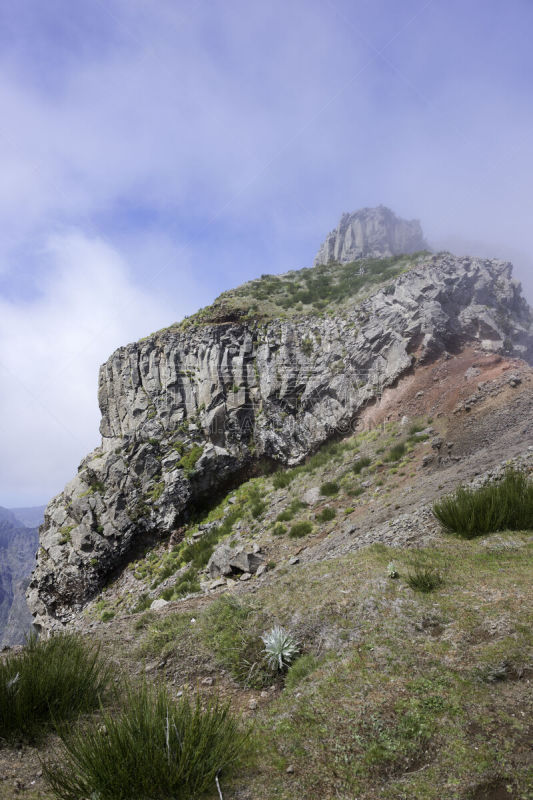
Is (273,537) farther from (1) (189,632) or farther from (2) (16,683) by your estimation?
(2) (16,683)

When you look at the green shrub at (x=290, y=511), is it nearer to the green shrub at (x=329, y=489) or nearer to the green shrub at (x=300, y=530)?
the green shrub at (x=329, y=489)

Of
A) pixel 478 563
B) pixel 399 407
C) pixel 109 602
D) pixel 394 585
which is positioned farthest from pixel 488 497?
pixel 109 602

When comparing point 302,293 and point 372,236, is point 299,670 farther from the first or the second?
point 372,236

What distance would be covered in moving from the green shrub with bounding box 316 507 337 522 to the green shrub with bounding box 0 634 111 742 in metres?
9.88

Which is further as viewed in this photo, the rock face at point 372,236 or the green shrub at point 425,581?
the rock face at point 372,236

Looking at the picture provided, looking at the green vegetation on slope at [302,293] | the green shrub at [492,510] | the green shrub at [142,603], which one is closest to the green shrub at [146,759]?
the green shrub at [492,510]

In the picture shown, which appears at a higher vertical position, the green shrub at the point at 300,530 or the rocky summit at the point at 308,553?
the rocky summit at the point at 308,553

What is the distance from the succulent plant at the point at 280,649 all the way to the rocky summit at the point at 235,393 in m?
16.8

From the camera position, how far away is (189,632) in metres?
7.57

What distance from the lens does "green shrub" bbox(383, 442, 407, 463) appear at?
52.2ft

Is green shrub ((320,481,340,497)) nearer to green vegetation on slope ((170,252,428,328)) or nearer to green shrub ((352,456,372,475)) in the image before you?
green shrub ((352,456,372,475))

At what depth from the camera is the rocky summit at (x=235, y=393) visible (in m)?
22.5

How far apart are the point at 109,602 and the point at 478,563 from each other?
2056 centimetres

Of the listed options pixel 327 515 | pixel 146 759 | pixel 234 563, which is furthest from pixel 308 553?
pixel 146 759
